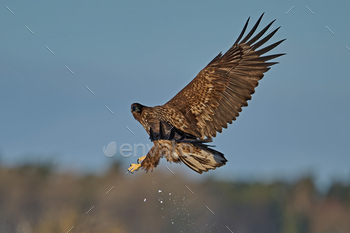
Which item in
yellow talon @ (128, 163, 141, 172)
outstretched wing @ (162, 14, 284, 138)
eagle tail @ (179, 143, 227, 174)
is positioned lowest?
yellow talon @ (128, 163, 141, 172)

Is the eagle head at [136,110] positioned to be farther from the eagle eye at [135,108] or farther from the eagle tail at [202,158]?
the eagle tail at [202,158]

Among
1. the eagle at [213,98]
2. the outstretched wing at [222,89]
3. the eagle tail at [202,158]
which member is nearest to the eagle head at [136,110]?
the eagle at [213,98]

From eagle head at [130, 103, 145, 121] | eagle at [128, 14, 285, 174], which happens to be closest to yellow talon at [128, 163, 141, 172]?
eagle at [128, 14, 285, 174]

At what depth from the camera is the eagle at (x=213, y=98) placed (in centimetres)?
730

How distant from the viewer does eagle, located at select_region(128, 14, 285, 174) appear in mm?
7301

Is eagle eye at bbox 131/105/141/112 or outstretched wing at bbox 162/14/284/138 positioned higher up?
outstretched wing at bbox 162/14/284/138

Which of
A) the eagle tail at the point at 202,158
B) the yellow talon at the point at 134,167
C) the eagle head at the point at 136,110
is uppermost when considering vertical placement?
A: the eagle tail at the point at 202,158

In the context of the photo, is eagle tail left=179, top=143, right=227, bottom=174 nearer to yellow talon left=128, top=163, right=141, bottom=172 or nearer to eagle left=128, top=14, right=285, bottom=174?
eagle left=128, top=14, right=285, bottom=174

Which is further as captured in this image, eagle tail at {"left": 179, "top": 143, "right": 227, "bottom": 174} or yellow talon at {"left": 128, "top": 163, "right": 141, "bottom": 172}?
yellow talon at {"left": 128, "top": 163, "right": 141, "bottom": 172}

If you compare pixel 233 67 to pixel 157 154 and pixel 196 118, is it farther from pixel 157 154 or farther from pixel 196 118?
pixel 157 154

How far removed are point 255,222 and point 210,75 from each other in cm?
2210

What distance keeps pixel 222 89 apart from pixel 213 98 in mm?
193

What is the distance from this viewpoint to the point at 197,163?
23.3 feet

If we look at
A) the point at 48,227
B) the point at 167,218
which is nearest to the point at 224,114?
the point at 167,218
